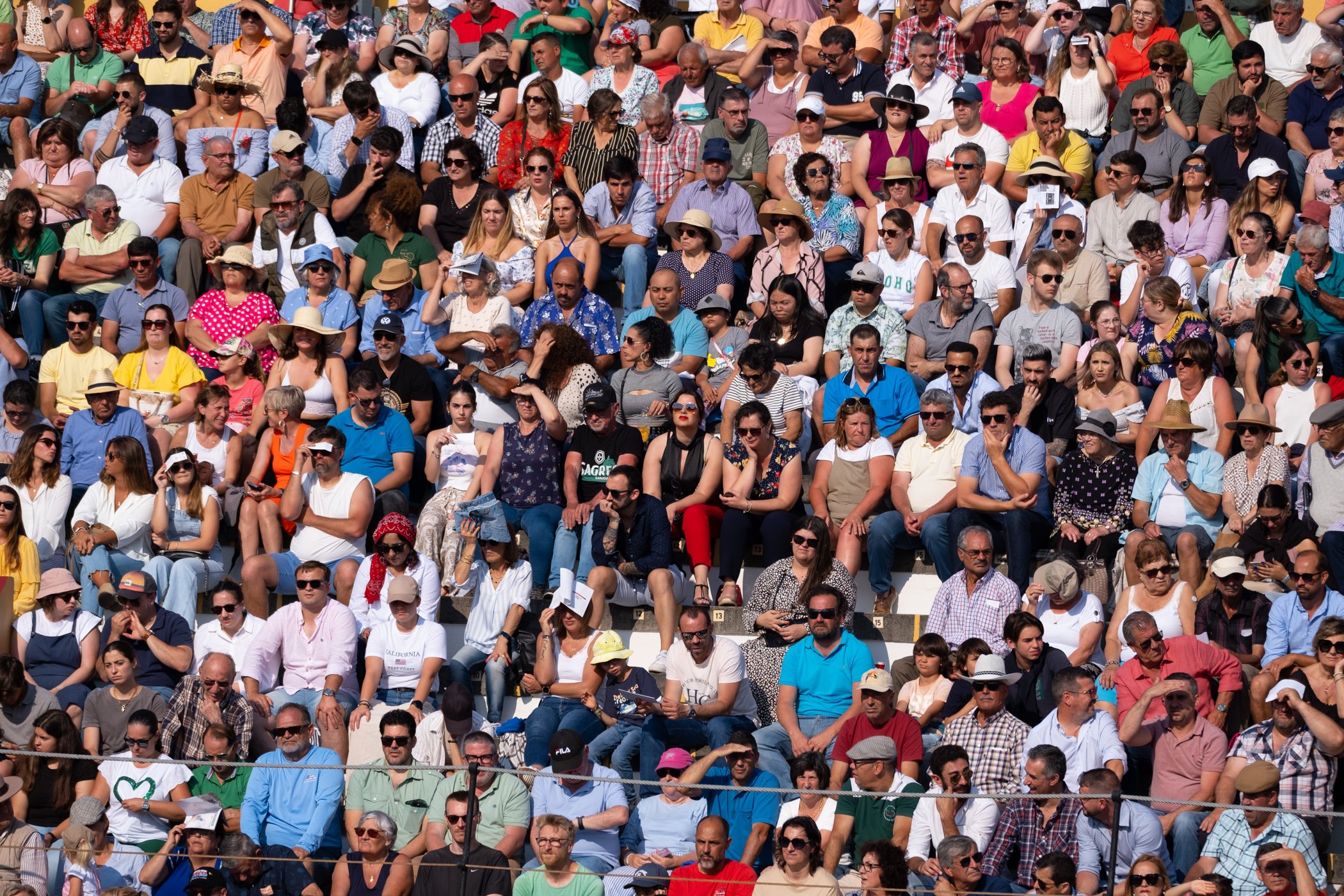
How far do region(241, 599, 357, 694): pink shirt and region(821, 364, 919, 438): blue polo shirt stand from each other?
3.09 metres

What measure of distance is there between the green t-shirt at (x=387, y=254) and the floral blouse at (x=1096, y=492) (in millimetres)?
4560

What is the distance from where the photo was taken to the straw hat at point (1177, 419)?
11.6m

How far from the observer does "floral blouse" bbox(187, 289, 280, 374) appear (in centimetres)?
1373

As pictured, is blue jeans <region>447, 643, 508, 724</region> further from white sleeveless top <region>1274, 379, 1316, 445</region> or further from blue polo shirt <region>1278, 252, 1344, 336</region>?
blue polo shirt <region>1278, 252, 1344, 336</region>

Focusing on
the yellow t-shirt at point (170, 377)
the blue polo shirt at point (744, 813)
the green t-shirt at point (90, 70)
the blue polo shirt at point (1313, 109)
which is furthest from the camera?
the green t-shirt at point (90, 70)

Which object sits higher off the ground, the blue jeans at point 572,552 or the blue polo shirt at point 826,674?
the blue jeans at point 572,552

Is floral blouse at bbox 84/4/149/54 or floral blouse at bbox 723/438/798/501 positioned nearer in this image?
floral blouse at bbox 723/438/798/501

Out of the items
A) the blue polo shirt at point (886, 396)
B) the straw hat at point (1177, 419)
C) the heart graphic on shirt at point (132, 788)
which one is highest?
the blue polo shirt at point (886, 396)

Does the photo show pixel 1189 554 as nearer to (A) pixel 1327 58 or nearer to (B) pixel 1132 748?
(B) pixel 1132 748

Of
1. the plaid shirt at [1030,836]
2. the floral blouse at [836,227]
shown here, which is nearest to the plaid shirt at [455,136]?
the floral blouse at [836,227]

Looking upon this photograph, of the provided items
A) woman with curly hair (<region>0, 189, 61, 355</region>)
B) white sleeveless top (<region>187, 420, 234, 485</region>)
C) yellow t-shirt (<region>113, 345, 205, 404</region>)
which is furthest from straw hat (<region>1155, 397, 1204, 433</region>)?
woman with curly hair (<region>0, 189, 61, 355</region>)

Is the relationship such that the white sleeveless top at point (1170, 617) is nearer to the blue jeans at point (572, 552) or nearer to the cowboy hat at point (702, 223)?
the blue jeans at point (572, 552)

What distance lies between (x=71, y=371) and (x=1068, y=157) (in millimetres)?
6605

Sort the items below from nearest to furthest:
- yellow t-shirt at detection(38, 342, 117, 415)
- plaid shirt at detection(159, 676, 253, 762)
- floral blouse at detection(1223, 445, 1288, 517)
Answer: plaid shirt at detection(159, 676, 253, 762) < floral blouse at detection(1223, 445, 1288, 517) < yellow t-shirt at detection(38, 342, 117, 415)
